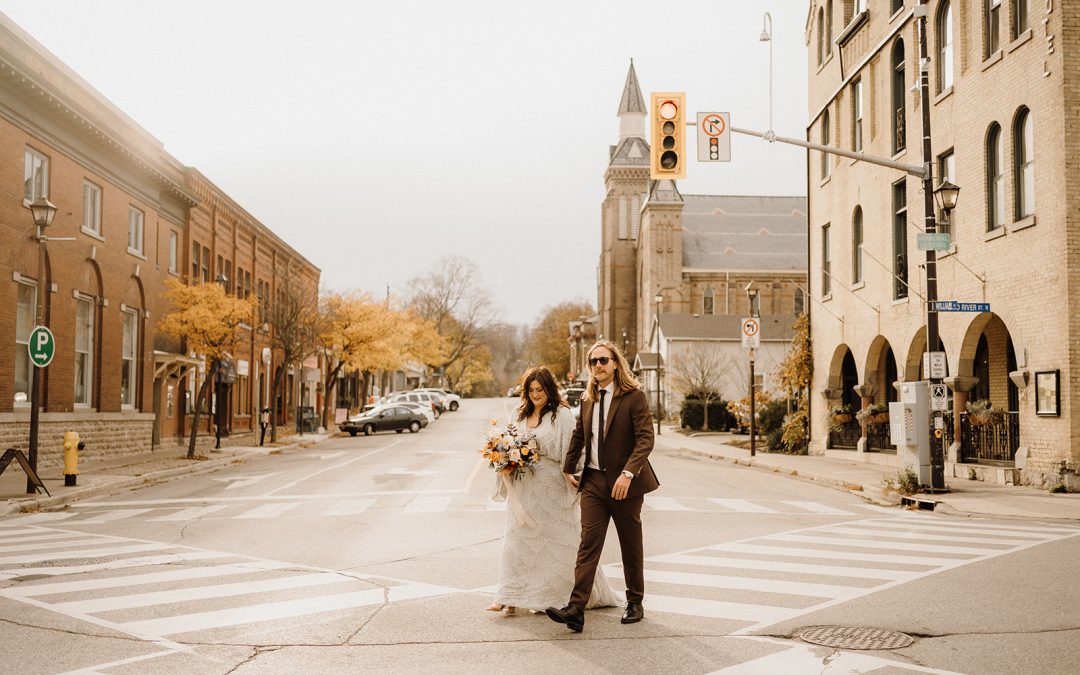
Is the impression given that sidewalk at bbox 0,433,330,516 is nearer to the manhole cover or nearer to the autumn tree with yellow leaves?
the autumn tree with yellow leaves

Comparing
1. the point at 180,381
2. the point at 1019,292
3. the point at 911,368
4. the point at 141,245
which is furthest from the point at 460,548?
the point at 180,381

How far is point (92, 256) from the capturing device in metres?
27.4

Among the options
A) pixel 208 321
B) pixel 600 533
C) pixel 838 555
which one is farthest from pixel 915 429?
pixel 208 321

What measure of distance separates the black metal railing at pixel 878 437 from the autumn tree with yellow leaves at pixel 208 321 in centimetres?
1821

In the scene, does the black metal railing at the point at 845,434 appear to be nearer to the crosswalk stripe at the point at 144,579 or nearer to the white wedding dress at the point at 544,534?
the crosswalk stripe at the point at 144,579

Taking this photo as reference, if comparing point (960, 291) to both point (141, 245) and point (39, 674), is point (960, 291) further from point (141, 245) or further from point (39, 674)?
point (141, 245)

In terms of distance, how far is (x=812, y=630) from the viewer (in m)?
7.33

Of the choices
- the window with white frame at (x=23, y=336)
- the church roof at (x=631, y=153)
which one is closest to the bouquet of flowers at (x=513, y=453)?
the window with white frame at (x=23, y=336)

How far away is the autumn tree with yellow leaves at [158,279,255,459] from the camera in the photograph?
95.6 feet

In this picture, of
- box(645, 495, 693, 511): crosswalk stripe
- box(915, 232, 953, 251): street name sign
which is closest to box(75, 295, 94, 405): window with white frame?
box(645, 495, 693, 511): crosswalk stripe

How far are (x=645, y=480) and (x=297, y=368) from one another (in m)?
53.2

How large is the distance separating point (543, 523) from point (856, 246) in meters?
23.9

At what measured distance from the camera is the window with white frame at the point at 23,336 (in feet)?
77.0

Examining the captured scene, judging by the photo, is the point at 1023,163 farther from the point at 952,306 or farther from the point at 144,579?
the point at 144,579
